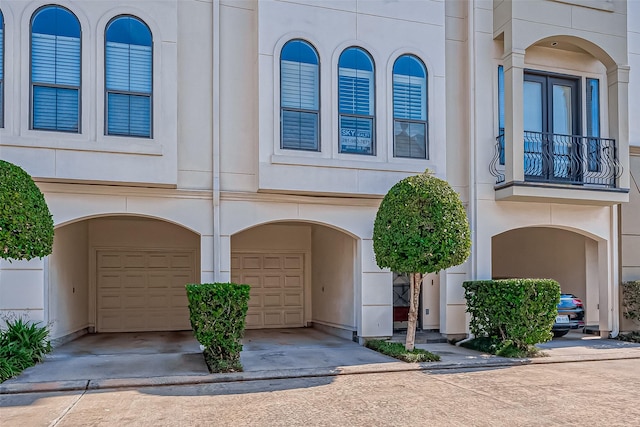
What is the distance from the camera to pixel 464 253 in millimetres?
9719

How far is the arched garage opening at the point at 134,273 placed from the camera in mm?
13406

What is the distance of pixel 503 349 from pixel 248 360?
15.7 feet

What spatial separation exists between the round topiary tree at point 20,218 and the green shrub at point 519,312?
26.1ft

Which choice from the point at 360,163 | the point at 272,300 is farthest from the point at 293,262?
the point at 360,163

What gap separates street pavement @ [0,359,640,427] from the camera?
641cm

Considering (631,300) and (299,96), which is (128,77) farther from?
(631,300)

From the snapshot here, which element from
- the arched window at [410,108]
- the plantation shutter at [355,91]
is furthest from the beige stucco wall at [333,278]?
the plantation shutter at [355,91]

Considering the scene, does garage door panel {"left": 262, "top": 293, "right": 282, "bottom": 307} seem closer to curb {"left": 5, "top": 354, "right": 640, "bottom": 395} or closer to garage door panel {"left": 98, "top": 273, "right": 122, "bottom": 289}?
garage door panel {"left": 98, "top": 273, "right": 122, "bottom": 289}

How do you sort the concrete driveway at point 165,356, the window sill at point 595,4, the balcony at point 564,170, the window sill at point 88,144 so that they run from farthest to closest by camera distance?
the window sill at point 595,4
the balcony at point 564,170
the window sill at point 88,144
the concrete driveway at point 165,356

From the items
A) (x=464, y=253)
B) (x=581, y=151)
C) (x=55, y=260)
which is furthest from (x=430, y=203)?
(x=55, y=260)

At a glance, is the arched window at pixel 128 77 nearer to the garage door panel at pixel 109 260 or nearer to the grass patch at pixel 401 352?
the garage door panel at pixel 109 260

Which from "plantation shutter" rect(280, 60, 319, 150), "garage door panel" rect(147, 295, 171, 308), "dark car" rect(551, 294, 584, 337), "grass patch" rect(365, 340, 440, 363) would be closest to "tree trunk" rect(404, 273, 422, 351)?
"grass patch" rect(365, 340, 440, 363)

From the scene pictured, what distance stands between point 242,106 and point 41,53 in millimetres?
3562

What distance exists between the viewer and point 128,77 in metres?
9.91
